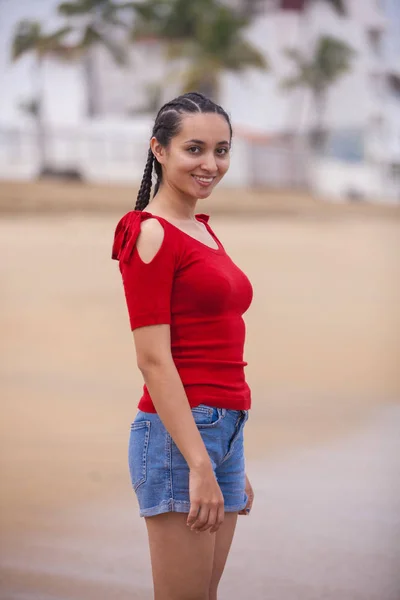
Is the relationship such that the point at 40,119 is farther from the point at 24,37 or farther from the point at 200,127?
the point at 200,127

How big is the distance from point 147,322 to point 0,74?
17.0ft

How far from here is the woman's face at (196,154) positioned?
1267 millimetres

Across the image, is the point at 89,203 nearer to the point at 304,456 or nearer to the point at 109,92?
the point at 109,92

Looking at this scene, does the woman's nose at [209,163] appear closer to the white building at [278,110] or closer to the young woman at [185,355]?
the young woman at [185,355]

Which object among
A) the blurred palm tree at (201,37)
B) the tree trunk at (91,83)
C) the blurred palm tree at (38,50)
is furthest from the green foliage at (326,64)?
the blurred palm tree at (38,50)

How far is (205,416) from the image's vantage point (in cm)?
124

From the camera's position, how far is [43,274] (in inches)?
277

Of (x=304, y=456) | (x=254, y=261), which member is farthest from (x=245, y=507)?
(x=254, y=261)

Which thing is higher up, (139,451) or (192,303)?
(192,303)

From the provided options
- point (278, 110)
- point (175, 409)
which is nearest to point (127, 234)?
point (175, 409)

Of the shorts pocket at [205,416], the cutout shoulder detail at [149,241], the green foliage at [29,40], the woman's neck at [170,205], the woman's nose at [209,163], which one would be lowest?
the shorts pocket at [205,416]

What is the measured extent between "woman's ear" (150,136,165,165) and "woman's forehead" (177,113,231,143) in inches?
1.5

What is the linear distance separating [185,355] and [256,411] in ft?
10.6

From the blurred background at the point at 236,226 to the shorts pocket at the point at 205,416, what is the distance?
6.21 ft
